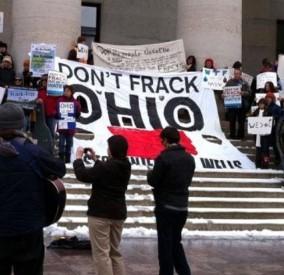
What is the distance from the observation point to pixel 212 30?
17109 mm

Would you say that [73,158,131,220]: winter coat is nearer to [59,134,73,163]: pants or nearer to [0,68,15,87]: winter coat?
[59,134,73,163]: pants

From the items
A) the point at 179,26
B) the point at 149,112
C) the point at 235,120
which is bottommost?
the point at 235,120

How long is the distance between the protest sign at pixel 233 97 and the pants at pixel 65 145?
4.13m

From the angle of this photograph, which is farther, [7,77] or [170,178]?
[7,77]

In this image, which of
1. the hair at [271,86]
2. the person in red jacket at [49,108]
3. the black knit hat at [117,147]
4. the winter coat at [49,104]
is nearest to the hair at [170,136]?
the black knit hat at [117,147]

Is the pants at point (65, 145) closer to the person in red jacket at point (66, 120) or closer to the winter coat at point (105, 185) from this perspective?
the person in red jacket at point (66, 120)

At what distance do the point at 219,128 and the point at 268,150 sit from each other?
5.12ft

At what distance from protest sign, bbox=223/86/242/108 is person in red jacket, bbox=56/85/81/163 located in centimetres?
378

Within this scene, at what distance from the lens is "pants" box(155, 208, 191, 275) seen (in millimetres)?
6484

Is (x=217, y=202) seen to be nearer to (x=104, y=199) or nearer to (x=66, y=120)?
(x=66, y=120)

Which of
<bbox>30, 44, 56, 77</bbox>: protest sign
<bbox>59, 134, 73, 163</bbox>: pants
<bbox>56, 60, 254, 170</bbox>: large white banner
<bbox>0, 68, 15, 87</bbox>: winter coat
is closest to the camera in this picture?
<bbox>59, 134, 73, 163</bbox>: pants

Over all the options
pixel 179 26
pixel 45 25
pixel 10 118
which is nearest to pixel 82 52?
pixel 45 25

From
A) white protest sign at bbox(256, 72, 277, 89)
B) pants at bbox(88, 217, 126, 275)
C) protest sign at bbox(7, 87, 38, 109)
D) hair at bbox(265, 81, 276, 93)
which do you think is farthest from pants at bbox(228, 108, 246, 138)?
pants at bbox(88, 217, 126, 275)

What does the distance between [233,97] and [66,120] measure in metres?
4.24
